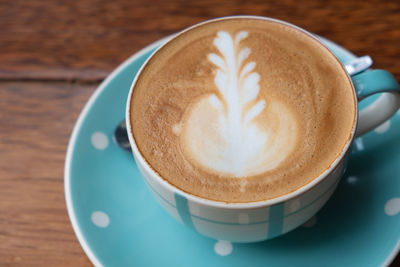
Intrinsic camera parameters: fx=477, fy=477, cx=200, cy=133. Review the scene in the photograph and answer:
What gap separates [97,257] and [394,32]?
83 cm

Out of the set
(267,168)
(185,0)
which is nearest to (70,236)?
(267,168)

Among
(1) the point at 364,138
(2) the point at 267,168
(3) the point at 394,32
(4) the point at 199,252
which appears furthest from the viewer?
(3) the point at 394,32

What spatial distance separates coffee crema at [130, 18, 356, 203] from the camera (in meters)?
0.71

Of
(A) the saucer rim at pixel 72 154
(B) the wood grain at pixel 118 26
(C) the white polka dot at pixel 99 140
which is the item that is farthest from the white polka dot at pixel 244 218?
(B) the wood grain at pixel 118 26

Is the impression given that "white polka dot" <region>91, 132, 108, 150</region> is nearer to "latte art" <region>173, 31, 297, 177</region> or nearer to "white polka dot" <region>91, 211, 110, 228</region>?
"white polka dot" <region>91, 211, 110, 228</region>

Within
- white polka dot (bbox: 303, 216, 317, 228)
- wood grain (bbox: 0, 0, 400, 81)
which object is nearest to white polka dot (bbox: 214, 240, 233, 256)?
white polka dot (bbox: 303, 216, 317, 228)

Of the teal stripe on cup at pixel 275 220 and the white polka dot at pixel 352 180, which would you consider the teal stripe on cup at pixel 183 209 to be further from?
the white polka dot at pixel 352 180

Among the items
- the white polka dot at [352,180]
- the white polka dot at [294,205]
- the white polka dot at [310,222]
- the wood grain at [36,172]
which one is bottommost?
the wood grain at [36,172]

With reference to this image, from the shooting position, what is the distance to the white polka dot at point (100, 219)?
2.83ft

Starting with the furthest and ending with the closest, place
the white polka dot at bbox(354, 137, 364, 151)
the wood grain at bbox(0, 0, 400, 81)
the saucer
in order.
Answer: the wood grain at bbox(0, 0, 400, 81), the white polka dot at bbox(354, 137, 364, 151), the saucer

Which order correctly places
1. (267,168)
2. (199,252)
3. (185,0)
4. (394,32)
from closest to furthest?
(267,168), (199,252), (394,32), (185,0)

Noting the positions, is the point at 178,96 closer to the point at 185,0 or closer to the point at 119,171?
the point at 119,171

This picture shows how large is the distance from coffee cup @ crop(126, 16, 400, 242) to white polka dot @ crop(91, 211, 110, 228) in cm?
15

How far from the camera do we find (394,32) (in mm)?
1119
